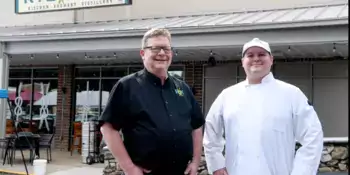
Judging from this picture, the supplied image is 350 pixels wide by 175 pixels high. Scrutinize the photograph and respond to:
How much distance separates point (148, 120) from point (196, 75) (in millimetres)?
9530

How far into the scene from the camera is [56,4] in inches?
538

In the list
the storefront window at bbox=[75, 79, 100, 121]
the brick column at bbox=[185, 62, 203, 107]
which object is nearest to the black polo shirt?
the brick column at bbox=[185, 62, 203, 107]

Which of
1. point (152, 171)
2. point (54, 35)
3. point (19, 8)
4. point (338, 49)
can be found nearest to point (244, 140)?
point (152, 171)

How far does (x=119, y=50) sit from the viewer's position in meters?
10.2

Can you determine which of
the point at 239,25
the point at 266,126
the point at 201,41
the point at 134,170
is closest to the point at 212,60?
the point at 201,41

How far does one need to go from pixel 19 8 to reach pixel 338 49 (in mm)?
9627

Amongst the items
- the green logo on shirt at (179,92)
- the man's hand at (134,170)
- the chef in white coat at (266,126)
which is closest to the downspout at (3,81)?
the green logo on shirt at (179,92)

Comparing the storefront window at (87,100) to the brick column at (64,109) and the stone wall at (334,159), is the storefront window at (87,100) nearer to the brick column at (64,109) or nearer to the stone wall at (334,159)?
the brick column at (64,109)

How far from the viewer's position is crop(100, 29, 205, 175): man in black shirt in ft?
10.1

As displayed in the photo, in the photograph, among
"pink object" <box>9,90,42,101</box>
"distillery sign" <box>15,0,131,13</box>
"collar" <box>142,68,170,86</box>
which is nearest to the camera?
"collar" <box>142,68,170,86</box>

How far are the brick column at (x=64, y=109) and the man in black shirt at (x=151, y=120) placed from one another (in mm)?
11313

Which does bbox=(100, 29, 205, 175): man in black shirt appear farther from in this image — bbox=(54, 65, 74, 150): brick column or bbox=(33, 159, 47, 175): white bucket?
bbox=(54, 65, 74, 150): brick column

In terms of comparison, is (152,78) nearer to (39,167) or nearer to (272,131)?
(272,131)

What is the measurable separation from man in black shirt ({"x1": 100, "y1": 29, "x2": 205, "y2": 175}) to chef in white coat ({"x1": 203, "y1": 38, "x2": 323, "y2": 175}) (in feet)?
1.15
